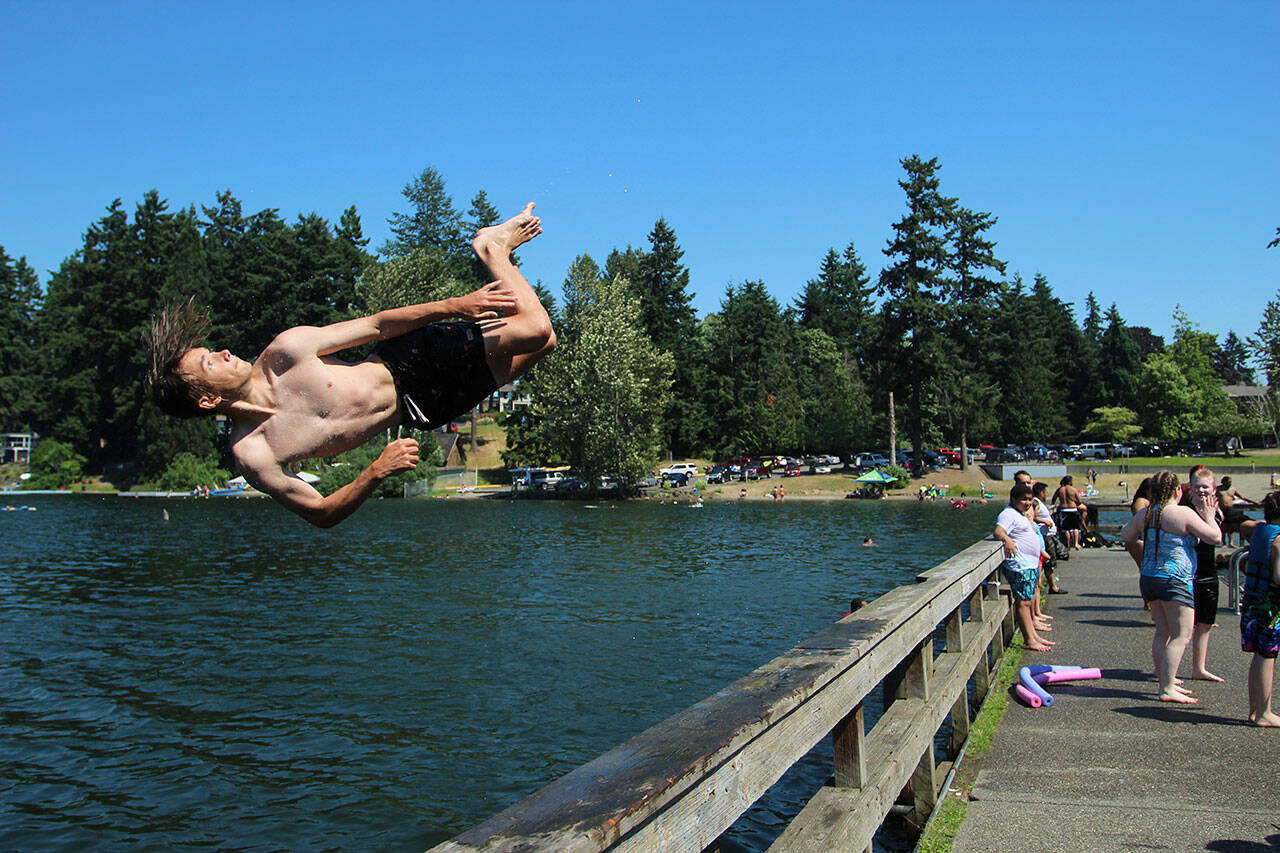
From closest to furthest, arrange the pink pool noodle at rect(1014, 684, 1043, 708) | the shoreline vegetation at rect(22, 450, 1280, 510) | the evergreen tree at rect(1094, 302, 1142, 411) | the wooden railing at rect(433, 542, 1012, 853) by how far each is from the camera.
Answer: the wooden railing at rect(433, 542, 1012, 853), the pink pool noodle at rect(1014, 684, 1043, 708), the shoreline vegetation at rect(22, 450, 1280, 510), the evergreen tree at rect(1094, 302, 1142, 411)

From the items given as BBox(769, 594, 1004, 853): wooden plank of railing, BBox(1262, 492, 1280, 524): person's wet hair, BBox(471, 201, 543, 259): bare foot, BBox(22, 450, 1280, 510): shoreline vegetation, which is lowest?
BBox(22, 450, 1280, 510): shoreline vegetation

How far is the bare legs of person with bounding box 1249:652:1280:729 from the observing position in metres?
7.48

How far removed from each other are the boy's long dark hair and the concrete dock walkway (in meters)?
4.84

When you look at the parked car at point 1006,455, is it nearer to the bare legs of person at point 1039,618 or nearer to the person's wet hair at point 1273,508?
the bare legs of person at point 1039,618

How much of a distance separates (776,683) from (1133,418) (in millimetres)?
94192

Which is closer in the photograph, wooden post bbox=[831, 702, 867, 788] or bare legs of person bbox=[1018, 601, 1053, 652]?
wooden post bbox=[831, 702, 867, 788]

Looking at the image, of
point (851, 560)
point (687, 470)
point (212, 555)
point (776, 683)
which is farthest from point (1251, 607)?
point (687, 470)

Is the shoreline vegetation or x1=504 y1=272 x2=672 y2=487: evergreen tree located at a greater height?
x1=504 y1=272 x2=672 y2=487: evergreen tree

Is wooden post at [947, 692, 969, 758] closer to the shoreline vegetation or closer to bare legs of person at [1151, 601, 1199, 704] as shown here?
bare legs of person at [1151, 601, 1199, 704]

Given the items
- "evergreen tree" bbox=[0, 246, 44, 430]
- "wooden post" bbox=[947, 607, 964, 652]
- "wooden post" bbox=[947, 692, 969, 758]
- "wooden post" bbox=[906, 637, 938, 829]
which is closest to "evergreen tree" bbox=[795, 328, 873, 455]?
"evergreen tree" bbox=[0, 246, 44, 430]

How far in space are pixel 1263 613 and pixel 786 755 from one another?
5.80 meters

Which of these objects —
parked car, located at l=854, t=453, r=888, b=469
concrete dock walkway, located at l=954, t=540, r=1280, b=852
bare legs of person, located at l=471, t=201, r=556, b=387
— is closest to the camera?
bare legs of person, located at l=471, t=201, r=556, b=387

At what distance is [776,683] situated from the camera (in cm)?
380

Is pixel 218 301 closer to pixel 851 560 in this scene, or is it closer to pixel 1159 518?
pixel 851 560
